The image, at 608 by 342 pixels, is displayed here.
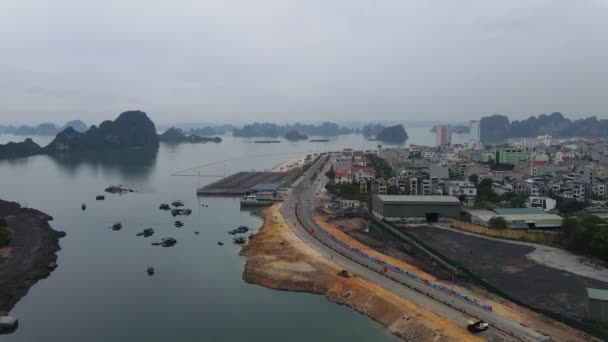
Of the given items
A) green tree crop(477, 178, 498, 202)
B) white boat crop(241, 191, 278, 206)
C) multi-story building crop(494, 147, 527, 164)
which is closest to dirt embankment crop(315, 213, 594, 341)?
white boat crop(241, 191, 278, 206)

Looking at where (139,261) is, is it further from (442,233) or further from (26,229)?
(442,233)

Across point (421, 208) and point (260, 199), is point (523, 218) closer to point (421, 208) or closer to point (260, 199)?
point (421, 208)

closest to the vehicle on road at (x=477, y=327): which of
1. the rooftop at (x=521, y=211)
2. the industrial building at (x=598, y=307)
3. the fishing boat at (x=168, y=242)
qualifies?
the industrial building at (x=598, y=307)

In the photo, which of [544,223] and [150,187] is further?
[150,187]

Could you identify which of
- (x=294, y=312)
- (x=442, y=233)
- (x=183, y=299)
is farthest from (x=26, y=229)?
(x=442, y=233)

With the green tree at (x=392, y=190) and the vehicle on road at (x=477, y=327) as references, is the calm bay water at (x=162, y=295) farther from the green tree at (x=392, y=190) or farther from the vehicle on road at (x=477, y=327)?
the green tree at (x=392, y=190)
